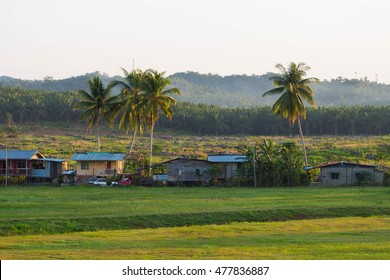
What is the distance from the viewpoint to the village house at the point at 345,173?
7556 centimetres

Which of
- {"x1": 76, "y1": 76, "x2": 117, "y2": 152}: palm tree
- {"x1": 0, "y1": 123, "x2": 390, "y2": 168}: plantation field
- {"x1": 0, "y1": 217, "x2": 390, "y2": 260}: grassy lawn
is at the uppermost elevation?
{"x1": 76, "y1": 76, "x2": 117, "y2": 152}: palm tree

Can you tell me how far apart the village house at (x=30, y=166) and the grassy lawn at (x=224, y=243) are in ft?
152

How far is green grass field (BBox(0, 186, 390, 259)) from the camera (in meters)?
29.1

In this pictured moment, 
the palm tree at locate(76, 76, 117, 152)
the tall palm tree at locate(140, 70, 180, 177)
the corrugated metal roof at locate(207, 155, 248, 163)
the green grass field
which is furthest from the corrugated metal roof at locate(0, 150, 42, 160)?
the corrugated metal roof at locate(207, 155, 248, 163)

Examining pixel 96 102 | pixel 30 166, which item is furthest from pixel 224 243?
pixel 96 102

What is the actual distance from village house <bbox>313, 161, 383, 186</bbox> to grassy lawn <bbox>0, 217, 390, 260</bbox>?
108ft

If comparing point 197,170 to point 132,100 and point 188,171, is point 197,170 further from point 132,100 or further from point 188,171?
point 132,100

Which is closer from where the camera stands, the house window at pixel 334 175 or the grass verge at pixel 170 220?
the grass verge at pixel 170 220

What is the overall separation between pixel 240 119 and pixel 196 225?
434ft

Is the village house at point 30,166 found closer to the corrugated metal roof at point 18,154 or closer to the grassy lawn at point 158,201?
the corrugated metal roof at point 18,154

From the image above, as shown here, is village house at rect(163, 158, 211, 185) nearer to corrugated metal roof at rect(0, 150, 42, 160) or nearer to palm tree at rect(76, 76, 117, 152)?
palm tree at rect(76, 76, 117, 152)

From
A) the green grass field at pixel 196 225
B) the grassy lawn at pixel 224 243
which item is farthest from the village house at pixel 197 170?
the grassy lawn at pixel 224 243

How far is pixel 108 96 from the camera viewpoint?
92.7m

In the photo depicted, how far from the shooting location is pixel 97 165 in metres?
84.1
